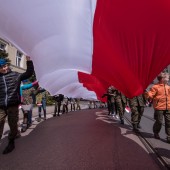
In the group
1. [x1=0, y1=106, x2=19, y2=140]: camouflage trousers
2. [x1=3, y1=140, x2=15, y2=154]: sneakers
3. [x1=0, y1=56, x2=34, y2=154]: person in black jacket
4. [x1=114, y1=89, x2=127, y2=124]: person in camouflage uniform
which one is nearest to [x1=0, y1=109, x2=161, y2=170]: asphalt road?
[x1=3, y1=140, x2=15, y2=154]: sneakers

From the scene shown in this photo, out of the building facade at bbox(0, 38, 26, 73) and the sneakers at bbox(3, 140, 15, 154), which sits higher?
the building facade at bbox(0, 38, 26, 73)

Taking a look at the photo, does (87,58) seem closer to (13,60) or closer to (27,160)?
(27,160)

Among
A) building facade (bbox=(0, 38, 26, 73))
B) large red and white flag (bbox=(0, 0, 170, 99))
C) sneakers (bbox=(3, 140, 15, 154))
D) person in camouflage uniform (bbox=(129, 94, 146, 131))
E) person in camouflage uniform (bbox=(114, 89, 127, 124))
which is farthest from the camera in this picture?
building facade (bbox=(0, 38, 26, 73))

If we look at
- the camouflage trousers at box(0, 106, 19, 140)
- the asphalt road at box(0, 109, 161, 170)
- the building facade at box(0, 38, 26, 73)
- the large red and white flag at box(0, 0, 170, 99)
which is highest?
the building facade at box(0, 38, 26, 73)

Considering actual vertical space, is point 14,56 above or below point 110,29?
above

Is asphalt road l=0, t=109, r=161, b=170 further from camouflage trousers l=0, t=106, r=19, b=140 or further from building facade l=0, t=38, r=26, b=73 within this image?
building facade l=0, t=38, r=26, b=73

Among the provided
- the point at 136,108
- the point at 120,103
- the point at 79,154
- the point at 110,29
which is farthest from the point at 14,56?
the point at 110,29

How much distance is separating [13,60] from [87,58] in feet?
72.2

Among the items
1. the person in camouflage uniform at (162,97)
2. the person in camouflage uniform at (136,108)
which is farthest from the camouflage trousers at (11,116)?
the person in camouflage uniform at (136,108)

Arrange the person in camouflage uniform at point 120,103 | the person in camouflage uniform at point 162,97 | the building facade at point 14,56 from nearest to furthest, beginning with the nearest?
the person in camouflage uniform at point 162,97 → the person in camouflage uniform at point 120,103 → the building facade at point 14,56

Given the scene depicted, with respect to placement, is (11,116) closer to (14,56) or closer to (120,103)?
(120,103)

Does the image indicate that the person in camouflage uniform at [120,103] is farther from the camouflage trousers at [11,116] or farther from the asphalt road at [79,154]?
the camouflage trousers at [11,116]

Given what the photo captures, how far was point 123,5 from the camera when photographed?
357 centimetres

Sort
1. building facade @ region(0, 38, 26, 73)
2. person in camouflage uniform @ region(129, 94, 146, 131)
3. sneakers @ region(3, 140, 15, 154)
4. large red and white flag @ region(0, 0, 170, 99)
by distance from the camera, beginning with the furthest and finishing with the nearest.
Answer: building facade @ region(0, 38, 26, 73)
person in camouflage uniform @ region(129, 94, 146, 131)
sneakers @ region(3, 140, 15, 154)
large red and white flag @ region(0, 0, 170, 99)
